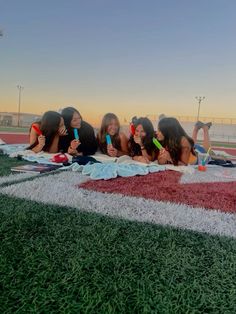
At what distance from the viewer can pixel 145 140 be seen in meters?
4.39

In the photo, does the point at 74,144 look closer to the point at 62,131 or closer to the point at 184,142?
the point at 62,131

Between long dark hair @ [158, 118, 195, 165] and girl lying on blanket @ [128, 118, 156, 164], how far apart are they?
0.18 meters

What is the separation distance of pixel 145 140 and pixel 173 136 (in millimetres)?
394

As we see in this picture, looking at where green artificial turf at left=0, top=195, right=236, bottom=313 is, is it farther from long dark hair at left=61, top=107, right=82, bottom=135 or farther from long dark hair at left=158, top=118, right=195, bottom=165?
long dark hair at left=61, top=107, right=82, bottom=135

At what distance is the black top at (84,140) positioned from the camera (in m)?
4.75

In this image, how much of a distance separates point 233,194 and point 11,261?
2027 mm

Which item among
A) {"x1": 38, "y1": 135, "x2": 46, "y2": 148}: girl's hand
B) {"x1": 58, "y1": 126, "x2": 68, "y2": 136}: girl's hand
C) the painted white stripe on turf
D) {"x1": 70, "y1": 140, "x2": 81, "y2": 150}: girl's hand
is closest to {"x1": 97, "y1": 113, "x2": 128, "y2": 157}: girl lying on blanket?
{"x1": 70, "y1": 140, "x2": 81, "y2": 150}: girl's hand

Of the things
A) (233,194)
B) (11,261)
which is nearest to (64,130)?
(233,194)

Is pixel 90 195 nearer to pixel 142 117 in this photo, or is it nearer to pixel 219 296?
pixel 219 296

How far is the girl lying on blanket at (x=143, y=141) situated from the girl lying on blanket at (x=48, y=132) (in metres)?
1.04

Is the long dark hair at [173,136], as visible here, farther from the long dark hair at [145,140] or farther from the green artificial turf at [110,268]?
the green artificial turf at [110,268]

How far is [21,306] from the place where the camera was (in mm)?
1068

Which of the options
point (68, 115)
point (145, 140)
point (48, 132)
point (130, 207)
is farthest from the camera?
point (68, 115)

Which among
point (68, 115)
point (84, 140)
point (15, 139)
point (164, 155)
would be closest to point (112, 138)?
point (84, 140)
